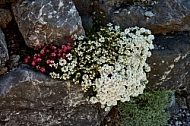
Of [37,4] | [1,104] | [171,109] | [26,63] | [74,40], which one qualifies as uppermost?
[37,4]

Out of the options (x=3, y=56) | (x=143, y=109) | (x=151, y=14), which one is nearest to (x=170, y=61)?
(x=151, y=14)

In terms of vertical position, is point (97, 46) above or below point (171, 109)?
above

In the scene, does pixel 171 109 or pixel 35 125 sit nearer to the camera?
pixel 35 125

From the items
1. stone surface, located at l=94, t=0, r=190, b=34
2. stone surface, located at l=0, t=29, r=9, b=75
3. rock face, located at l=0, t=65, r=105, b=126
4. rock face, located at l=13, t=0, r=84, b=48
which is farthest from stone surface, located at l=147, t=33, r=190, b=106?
stone surface, located at l=0, t=29, r=9, b=75

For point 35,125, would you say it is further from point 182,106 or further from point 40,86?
point 182,106

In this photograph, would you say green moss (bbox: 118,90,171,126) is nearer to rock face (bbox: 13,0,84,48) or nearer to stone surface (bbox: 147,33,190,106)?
stone surface (bbox: 147,33,190,106)

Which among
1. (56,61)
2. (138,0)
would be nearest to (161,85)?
(138,0)
